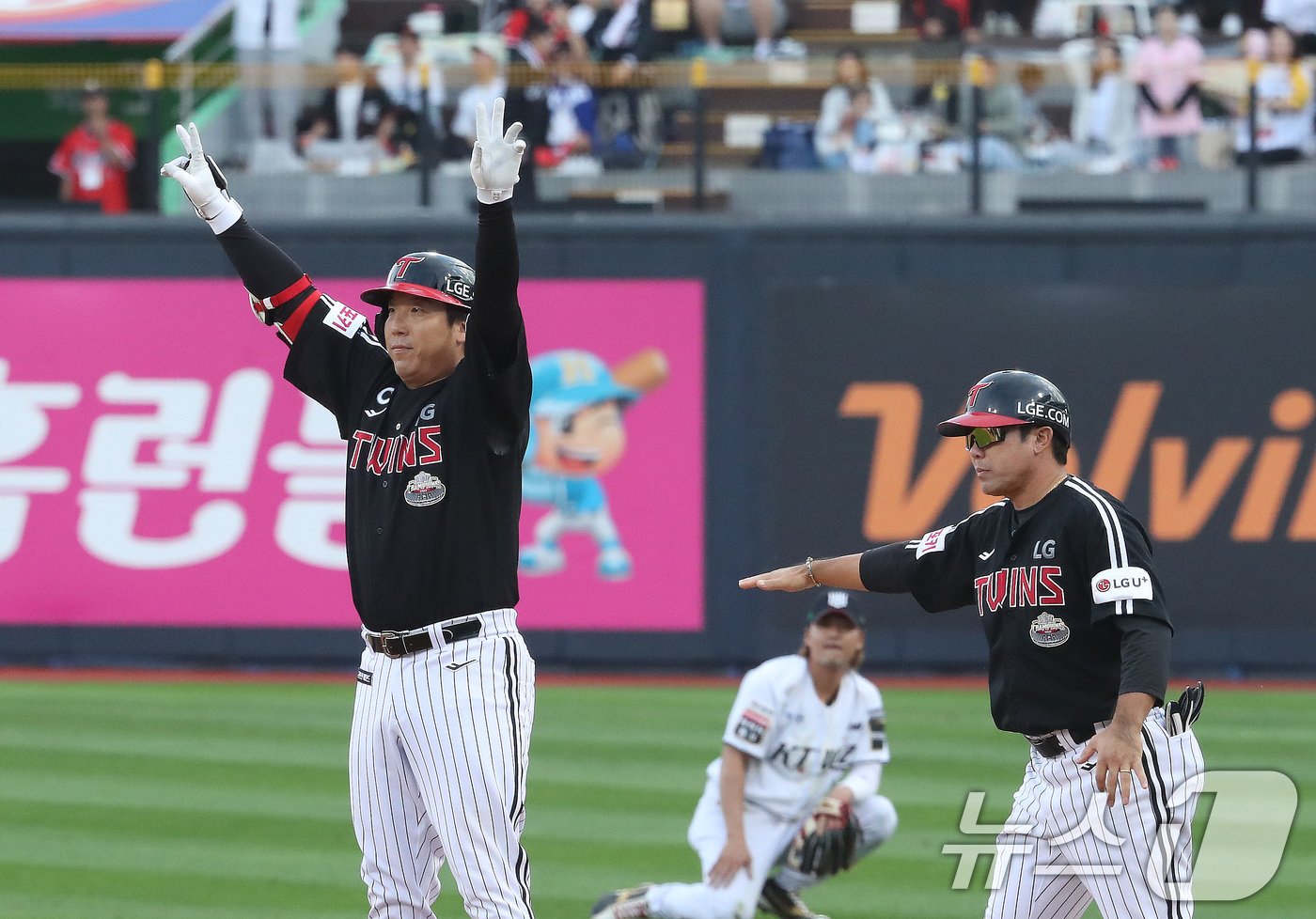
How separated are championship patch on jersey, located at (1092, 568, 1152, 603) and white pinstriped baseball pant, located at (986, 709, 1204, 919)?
14.4 inches

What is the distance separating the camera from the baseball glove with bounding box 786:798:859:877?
750 centimetres

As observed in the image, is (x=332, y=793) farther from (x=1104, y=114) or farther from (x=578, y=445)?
(x=1104, y=114)

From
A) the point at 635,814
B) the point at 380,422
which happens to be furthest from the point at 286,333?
the point at 635,814

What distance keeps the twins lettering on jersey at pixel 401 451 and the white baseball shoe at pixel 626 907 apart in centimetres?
264

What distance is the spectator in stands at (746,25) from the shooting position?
52.8 feet

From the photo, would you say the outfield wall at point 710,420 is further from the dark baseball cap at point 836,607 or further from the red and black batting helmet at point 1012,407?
the red and black batting helmet at point 1012,407

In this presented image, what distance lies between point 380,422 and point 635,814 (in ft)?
14.1

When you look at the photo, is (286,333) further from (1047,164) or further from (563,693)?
(1047,164)

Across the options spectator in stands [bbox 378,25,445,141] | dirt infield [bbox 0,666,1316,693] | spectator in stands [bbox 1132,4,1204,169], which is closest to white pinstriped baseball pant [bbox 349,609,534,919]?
dirt infield [bbox 0,666,1316,693]

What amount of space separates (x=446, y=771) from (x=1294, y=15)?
1291cm

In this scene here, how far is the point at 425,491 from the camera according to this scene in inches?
205

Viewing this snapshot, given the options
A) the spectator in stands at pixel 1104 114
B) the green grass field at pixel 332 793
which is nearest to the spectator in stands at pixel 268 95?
the green grass field at pixel 332 793

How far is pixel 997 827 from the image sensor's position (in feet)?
19.0

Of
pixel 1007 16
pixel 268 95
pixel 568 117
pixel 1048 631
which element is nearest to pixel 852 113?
pixel 568 117
